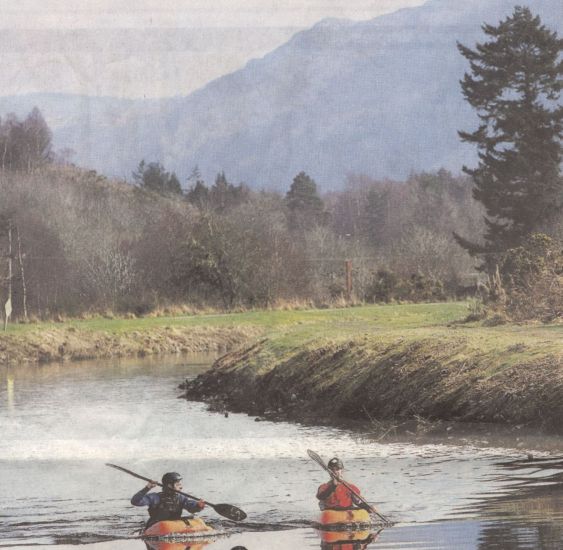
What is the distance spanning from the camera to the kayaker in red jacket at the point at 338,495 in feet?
59.2

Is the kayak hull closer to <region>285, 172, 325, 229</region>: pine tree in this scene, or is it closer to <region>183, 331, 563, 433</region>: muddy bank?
<region>183, 331, 563, 433</region>: muddy bank

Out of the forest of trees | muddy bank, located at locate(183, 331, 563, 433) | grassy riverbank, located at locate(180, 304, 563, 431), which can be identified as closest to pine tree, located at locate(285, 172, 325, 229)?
the forest of trees

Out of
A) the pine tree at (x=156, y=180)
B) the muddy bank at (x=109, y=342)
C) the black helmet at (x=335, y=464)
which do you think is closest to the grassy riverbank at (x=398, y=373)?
the black helmet at (x=335, y=464)

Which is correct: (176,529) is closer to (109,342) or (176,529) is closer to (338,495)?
(338,495)

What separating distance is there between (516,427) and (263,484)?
16.6ft

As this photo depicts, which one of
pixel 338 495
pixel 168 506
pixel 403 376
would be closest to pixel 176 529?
pixel 168 506

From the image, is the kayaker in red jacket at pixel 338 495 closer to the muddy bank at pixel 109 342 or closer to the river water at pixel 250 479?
the river water at pixel 250 479

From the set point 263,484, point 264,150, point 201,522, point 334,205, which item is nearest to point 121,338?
point 263,484

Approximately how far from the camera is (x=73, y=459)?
85.2 ft

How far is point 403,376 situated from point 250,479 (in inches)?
266

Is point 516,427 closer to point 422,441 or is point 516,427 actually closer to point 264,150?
point 422,441

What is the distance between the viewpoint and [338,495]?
18141 mm

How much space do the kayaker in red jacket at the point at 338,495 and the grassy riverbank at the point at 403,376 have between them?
719 cm

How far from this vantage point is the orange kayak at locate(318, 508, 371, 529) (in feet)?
59.1
